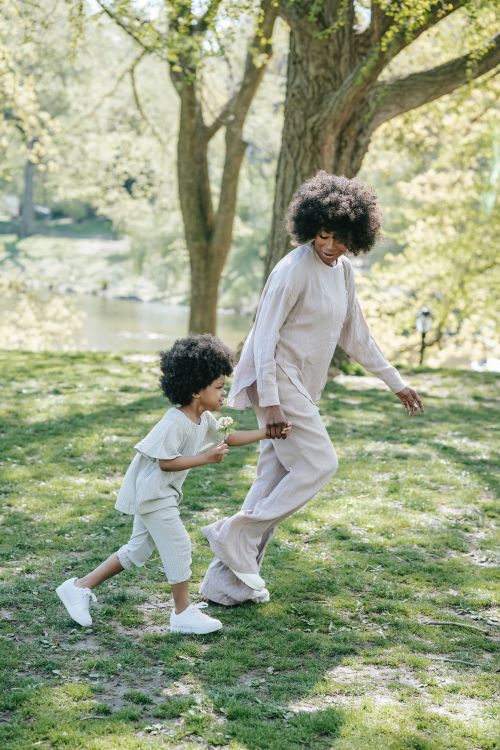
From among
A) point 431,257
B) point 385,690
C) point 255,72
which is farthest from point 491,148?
point 385,690

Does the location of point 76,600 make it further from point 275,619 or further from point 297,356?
point 297,356

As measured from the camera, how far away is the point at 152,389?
11320 mm

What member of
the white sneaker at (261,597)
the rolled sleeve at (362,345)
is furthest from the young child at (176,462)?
the rolled sleeve at (362,345)

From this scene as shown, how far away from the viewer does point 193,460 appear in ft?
14.1

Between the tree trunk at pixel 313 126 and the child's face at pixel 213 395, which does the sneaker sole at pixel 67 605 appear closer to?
the child's face at pixel 213 395

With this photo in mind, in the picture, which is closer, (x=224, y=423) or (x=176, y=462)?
(x=176, y=462)

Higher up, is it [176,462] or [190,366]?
[190,366]

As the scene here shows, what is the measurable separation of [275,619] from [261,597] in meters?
0.22

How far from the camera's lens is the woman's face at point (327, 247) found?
15.2ft

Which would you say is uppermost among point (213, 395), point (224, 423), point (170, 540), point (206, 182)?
point (206, 182)

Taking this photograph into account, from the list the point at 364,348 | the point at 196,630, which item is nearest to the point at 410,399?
the point at 364,348

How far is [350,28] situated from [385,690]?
9.15 metres

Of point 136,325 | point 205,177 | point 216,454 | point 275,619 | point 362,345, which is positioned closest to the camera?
point 216,454

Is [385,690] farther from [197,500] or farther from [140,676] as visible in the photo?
[197,500]
